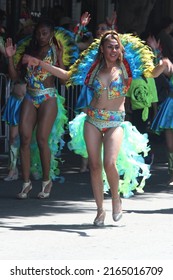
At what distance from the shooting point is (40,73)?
1194cm

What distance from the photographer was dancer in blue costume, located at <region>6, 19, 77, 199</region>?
11953 millimetres

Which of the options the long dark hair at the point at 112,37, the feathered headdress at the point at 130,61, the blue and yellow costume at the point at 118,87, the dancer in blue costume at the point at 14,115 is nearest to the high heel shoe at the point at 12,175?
the dancer in blue costume at the point at 14,115

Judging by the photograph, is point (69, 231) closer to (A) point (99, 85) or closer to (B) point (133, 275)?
(A) point (99, 85)

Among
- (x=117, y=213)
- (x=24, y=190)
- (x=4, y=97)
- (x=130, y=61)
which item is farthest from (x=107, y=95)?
(x=4, y=97)

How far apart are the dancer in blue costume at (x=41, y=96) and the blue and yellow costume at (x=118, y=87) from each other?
1.13 metres

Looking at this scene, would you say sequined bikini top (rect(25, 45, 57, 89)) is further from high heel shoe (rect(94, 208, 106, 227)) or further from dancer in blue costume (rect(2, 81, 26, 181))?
high heel shoe (rect(94, 208, 106, 227))

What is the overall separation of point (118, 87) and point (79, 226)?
148 centimetres

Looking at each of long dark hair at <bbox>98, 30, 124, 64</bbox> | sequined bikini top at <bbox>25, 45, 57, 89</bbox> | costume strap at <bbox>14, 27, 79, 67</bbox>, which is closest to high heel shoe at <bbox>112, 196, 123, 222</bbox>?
long dark hair at <bbox>98, 30, 124, 64</bbox>

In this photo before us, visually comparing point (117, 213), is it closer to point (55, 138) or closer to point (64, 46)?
point (55, 138)

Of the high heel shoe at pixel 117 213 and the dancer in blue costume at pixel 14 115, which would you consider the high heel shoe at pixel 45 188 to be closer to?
the dancer in blue costume at pixel 14 115

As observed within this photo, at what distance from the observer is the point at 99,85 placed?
10.3 m

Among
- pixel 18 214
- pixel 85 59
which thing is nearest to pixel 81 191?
pixel 18 214

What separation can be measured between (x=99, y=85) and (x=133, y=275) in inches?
118

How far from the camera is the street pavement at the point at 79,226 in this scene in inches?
356
